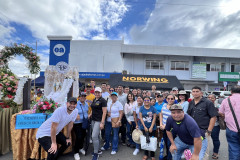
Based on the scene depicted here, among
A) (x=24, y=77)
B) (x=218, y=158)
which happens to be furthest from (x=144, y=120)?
(x=24, y=77)

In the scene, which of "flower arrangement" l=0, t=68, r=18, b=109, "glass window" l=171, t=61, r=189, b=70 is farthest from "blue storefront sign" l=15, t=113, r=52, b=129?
"glass window" l=171, t=61, r=189, b=70

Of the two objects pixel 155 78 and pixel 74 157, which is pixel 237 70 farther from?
pixel 74 157

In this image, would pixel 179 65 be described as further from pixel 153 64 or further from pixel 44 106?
pixel 44 106

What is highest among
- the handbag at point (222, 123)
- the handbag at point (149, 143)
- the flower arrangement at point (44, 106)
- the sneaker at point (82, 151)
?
the flower arrangement at point (44, 106)

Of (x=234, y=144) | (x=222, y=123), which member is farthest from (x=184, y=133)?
(x=222, y=123)

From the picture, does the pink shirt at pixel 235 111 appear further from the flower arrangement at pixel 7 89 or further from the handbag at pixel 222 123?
the flower arrangement at pixel 7 89

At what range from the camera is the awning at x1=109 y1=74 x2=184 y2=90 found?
29.6 ft

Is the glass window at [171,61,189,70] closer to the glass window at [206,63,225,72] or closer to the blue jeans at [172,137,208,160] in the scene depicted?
the glass window at [206,63,225,72]

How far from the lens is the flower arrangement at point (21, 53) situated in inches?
189

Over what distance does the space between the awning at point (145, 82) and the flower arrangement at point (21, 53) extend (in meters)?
4.99

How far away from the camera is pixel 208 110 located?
2.62 m

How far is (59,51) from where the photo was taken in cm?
478

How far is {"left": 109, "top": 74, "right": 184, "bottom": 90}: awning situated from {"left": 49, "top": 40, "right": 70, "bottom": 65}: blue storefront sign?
469 centimetres

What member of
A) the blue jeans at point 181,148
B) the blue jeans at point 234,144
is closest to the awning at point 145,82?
the blue jeans at point 234,144
